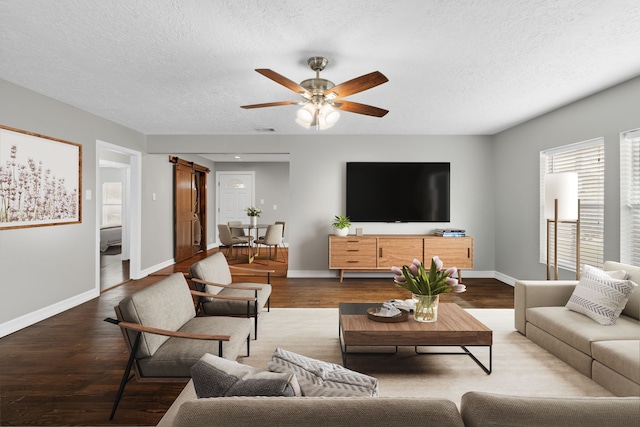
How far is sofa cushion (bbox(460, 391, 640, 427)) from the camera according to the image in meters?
0.80

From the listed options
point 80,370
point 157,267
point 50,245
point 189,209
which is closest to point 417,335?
point 80,370

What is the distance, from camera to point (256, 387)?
3.30 feet

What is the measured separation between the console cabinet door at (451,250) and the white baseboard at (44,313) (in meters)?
4.68

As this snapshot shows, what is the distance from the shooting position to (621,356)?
6.79 feet

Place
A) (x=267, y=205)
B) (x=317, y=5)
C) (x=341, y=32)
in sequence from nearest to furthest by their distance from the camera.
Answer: (x=317, y=5) → (x=341, y=32) → (x=267, y=205)

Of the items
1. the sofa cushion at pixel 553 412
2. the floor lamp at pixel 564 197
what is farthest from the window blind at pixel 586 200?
the sofa cushion at pixel 553 412

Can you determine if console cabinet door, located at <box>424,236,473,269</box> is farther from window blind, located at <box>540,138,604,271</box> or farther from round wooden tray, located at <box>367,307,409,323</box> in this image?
round wooden tray, located at <box>367,307,409,323</box>

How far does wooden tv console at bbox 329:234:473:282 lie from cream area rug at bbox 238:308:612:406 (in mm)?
1896

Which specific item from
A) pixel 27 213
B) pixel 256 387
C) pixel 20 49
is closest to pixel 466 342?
pixel 256 387

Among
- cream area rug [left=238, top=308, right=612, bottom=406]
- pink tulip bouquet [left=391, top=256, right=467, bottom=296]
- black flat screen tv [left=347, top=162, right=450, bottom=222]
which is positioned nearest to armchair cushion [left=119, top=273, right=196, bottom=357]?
cream area rug [left=238, top=308, right=612, bottom=406]

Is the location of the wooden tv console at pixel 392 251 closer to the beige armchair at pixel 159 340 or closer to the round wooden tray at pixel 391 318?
the round wooden tray at pixel 391 318

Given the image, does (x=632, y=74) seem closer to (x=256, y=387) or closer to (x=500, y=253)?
(x=500, y=253)

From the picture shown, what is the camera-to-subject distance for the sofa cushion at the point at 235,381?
3.28ft

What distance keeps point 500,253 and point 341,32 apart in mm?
4676
